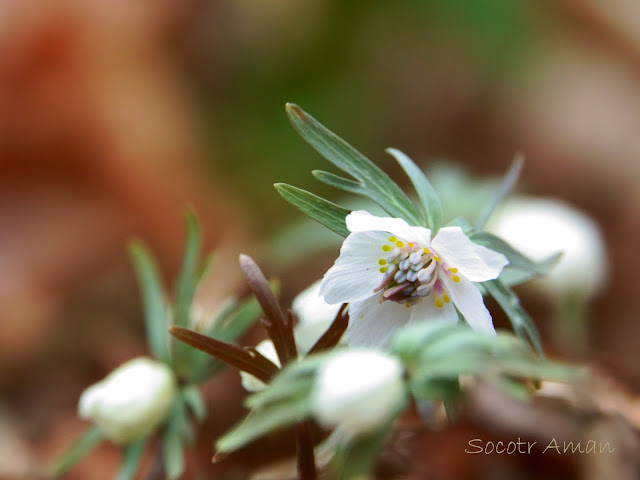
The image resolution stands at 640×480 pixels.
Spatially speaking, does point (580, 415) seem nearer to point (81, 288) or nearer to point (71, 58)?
point (81, 288)

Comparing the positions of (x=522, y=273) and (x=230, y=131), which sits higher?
(x=230, y=131)

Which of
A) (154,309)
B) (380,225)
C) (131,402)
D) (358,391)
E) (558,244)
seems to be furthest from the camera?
(558,244)

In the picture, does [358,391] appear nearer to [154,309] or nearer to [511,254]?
[511,254]

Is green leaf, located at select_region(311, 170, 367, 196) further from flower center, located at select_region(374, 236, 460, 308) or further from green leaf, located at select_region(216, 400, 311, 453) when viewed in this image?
green leaf, located at select_region(216, 400, 311, 453)

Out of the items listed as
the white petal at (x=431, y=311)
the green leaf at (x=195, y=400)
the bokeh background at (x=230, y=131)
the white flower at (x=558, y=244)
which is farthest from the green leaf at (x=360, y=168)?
the bokeh background at (x=230, y=131)

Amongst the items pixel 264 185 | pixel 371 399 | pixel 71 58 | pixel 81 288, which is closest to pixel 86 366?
pixel 81 288

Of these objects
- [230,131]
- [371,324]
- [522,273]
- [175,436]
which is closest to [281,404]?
[371,324]
